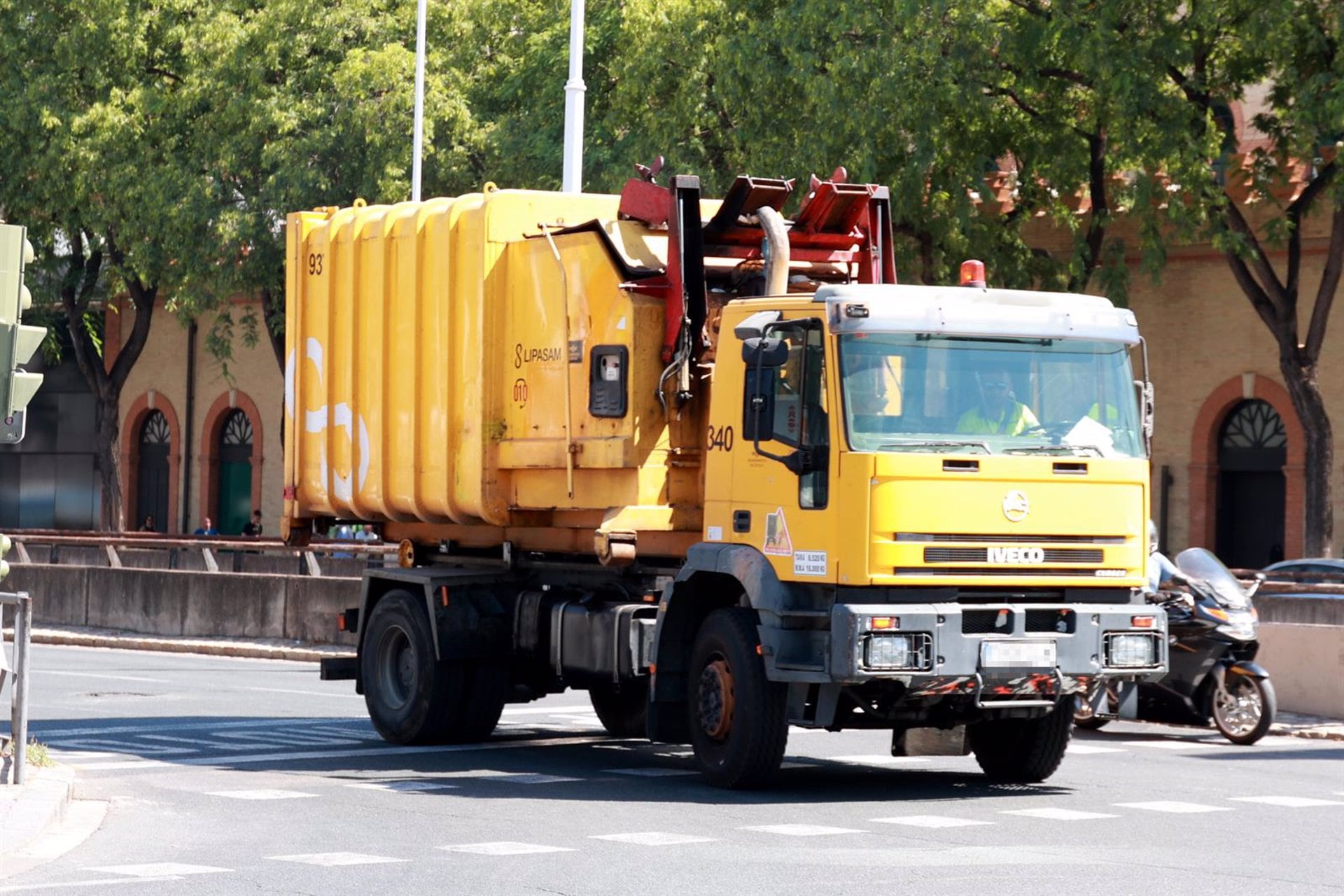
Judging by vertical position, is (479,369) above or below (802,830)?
above

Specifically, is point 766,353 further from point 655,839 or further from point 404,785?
point 404,785

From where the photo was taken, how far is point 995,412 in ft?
42.4

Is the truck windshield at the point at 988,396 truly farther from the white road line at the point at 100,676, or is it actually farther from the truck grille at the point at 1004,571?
the white road line at the point at 100,676

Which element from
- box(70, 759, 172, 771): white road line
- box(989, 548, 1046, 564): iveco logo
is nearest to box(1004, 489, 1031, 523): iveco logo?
box(989, 548, 1046, 564): iveco logo

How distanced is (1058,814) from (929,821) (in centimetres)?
86

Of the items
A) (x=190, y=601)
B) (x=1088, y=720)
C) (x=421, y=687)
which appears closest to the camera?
(x=421, y=687)

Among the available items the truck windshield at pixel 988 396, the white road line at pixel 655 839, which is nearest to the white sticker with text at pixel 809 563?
the truck windshield at pixel 988 396

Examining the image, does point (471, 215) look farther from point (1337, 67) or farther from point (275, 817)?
point (1337, 67)

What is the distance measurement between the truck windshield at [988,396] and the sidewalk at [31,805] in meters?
4.62

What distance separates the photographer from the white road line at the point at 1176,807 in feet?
42.0

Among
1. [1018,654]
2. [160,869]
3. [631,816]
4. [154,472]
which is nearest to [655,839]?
[631,816]

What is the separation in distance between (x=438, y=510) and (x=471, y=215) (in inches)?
81.9

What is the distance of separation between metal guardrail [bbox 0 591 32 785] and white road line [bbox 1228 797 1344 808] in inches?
272

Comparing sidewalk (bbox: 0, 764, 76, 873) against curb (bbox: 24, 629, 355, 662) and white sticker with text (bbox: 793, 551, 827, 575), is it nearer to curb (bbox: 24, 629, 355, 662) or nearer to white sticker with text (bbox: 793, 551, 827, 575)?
white sticker with text (bbox: 793, 551, 827, 575)
